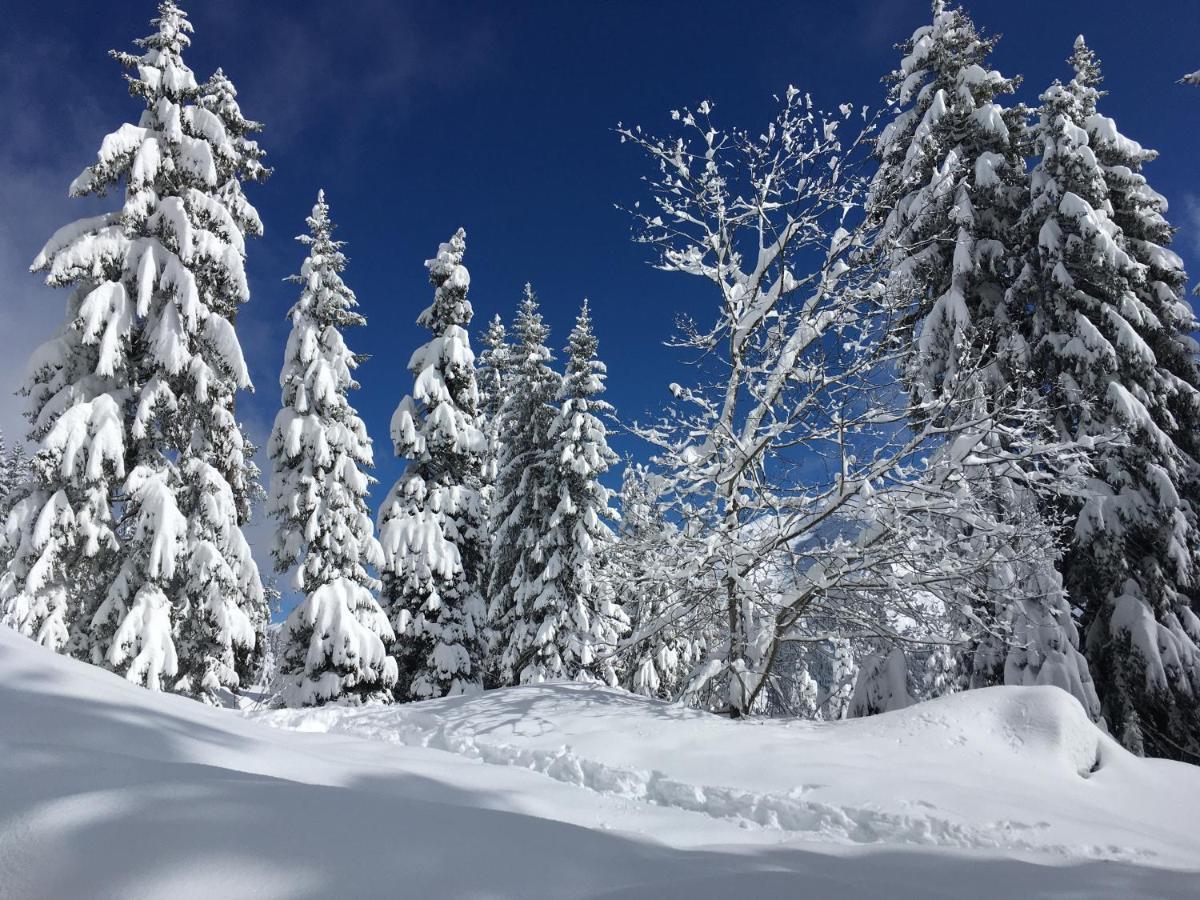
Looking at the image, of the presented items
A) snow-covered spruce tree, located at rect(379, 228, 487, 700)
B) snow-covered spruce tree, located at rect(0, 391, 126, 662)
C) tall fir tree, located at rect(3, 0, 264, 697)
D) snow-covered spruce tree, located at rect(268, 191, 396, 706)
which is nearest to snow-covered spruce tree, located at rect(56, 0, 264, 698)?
tall fir tree, located at rect(3, 0, 264, 697)

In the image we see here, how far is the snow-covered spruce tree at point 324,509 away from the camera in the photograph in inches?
587

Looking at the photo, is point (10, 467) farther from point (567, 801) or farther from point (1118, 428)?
point (1118, 428)

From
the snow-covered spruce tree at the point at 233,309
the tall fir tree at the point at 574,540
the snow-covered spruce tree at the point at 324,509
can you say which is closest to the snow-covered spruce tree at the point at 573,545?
the tall fir tree at the point at 574,540

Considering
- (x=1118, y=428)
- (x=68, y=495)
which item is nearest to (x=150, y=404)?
(x=68, y=495)

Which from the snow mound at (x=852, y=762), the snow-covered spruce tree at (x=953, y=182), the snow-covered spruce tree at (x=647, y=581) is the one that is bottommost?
the snow mound at (x=852, y=762)

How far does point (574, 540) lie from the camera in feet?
61.4

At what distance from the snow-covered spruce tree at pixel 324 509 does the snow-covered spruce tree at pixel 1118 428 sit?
48.7 feet

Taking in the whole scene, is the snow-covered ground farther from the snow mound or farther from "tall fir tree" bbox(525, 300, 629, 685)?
"tall fir tree" bbox(525, 300, 629, 685)

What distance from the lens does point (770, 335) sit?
345 inches

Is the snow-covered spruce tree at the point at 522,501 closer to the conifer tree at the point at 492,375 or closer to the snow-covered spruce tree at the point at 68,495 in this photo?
the conifer tree at the point at 492,375

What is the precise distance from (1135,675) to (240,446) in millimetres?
17612

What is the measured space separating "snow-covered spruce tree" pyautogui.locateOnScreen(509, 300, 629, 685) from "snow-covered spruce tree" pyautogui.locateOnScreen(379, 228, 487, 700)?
1828mm

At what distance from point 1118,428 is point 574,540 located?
12.8 meters

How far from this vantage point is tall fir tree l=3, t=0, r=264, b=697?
10.8m
